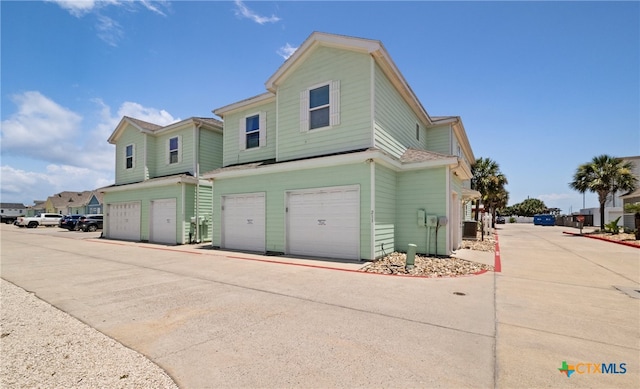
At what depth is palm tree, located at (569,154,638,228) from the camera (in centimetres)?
2305

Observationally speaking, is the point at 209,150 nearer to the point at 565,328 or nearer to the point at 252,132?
the point at 252,132

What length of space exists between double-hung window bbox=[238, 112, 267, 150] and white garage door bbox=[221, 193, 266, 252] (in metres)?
2.67

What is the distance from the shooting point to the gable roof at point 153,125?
1600 centimetres

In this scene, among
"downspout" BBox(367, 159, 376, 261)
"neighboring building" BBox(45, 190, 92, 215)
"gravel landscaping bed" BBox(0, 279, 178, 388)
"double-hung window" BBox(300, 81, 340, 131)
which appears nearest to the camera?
"gravel landscaping bed" BBox(0, 279, 178, 388)

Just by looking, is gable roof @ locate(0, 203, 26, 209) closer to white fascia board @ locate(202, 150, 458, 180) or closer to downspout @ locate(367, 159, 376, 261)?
white fascia board @ locate(202, 150, 458, 180)

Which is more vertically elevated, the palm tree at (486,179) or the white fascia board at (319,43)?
the white fascia board at (319,43)

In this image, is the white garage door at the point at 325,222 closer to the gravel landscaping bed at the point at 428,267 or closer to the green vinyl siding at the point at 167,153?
the gravel landscaping bed at the point at 428,267

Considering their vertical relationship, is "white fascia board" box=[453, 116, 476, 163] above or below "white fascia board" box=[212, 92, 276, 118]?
below

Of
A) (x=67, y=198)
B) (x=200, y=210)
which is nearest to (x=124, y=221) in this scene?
(x=200, y=210)

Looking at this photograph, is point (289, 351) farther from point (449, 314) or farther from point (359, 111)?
point (359, 111)

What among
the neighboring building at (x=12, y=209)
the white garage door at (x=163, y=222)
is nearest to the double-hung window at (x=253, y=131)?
the white garage door at (x=163, y=222)

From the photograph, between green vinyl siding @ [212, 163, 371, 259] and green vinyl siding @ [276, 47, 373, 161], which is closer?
green vinyl siding @ [212, 163, 371, 259]

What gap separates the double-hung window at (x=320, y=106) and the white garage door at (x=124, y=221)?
43.4 ft

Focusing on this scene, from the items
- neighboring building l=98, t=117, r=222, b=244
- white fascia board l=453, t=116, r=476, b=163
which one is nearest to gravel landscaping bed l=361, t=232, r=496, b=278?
white fascia board l=453, t=116, r=476, b=163
